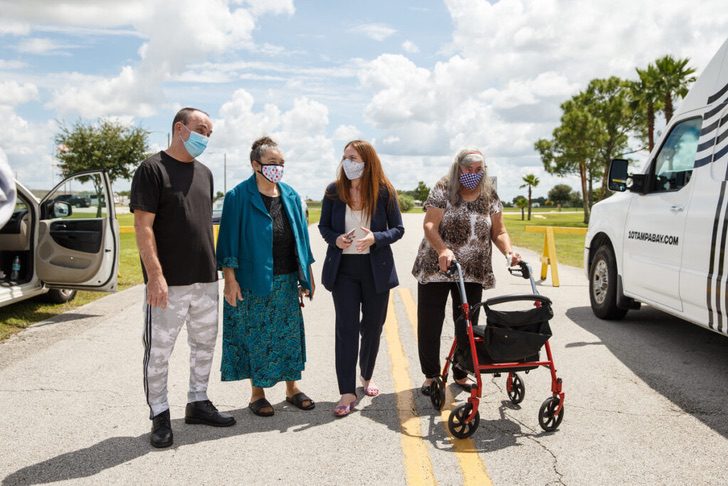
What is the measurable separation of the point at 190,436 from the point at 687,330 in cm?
571

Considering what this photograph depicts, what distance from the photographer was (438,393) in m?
4.44

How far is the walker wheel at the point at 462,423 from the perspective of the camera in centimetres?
390

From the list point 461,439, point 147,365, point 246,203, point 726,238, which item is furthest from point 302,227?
point 726,238

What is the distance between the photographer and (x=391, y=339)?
677cm

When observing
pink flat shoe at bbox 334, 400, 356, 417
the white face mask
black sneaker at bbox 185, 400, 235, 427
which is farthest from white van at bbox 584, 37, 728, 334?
black sneaker at bbox 185, 400, 235, 427

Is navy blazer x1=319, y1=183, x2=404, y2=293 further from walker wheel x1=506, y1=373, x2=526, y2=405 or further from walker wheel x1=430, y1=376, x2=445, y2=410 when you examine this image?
walker wheel x1=506, y1=373, x2=526, y2=405

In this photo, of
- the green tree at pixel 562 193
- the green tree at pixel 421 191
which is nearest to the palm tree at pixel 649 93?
the green tree at pixel 421 191

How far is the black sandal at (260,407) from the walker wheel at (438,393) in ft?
3.67

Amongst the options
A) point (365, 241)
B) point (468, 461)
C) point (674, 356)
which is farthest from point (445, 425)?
point (674, 356)

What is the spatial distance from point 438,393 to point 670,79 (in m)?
40.5

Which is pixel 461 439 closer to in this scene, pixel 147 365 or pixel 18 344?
pixel 147 365

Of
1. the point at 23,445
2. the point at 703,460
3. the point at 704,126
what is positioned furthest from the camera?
the point at 704,126

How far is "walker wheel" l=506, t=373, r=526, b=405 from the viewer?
179 inches

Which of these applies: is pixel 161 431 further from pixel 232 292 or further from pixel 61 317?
pixel 61 317
